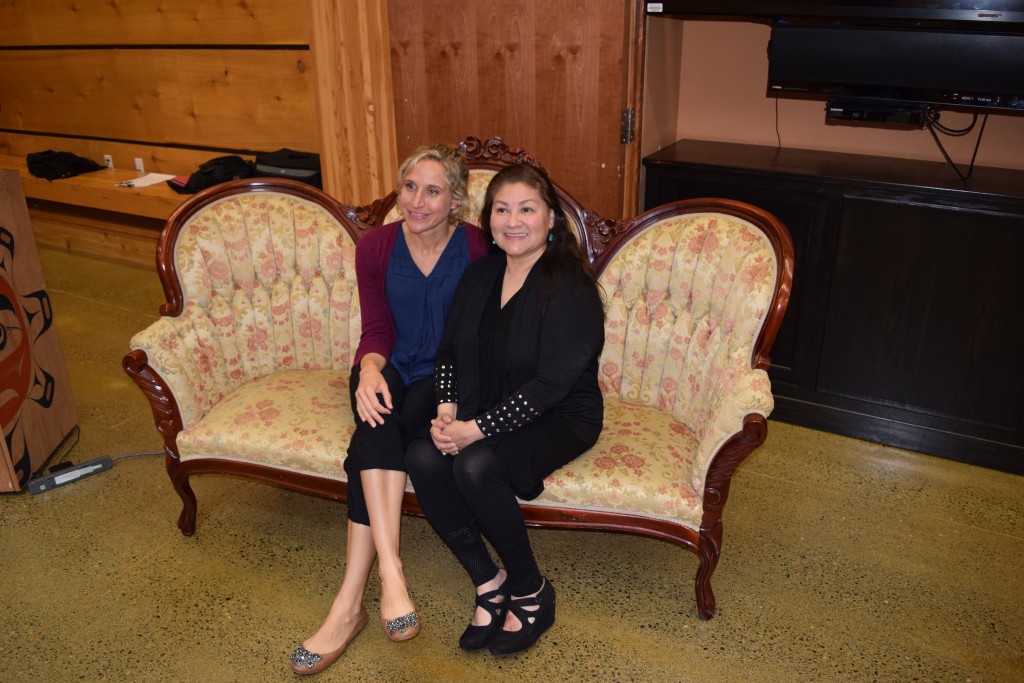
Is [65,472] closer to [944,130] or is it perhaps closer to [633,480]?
[633,480]

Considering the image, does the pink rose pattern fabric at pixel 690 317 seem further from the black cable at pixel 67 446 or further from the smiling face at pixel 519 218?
the black cable at pixel 67 446

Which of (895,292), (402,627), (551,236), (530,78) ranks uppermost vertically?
(530,78)

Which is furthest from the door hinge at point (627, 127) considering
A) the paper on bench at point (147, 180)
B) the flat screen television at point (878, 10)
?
the paper on bench at point (147, 180)

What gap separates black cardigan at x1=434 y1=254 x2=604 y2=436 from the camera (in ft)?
6.73

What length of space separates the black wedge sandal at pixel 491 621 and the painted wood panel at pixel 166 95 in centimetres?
267

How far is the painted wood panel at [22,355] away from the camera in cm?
Result: 268

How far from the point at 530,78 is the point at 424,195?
901 mm

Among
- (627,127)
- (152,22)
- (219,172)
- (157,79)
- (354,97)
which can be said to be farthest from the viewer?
(157,79)

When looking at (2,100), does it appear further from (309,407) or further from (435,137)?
(309,407)

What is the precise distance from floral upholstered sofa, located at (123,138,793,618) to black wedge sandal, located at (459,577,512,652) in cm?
23

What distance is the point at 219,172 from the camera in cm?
413

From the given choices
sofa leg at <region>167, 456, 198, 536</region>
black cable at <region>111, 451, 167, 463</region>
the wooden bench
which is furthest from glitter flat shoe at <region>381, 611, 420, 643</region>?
the wooden bench

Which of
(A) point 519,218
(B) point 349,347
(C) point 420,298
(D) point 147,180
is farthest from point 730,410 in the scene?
(D) point 147,180

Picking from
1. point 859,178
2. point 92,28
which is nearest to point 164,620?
point 859,178
